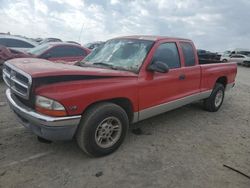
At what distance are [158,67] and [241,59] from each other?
26144 millimetres

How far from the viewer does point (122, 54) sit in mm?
4516

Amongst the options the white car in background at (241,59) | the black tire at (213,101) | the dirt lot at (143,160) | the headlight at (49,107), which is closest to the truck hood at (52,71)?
the headlight at (49,107)

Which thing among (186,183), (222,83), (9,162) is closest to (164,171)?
(186,183)

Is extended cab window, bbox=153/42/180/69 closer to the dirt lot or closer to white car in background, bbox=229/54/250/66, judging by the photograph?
the dirt lot

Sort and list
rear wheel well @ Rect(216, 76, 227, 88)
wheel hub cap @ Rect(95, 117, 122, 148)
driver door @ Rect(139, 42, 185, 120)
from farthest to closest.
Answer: rear wheel well @ Rect(216, 76, 227, 88), driver door @ Rect(139, 42, 185, 120), wheel hub cap @ Rect(95, 117, 122, 148)

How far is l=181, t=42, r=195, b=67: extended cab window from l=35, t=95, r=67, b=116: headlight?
2.97 meters

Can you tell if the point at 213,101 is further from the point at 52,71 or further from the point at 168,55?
the point at 52,71

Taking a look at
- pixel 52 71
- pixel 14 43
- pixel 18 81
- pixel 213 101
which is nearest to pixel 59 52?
pixel 14 43

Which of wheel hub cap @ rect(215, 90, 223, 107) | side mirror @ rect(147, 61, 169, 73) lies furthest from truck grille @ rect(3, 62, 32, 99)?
wheel hub cap @ rect(215, 90, 223, 107)

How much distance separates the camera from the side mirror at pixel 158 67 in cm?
404

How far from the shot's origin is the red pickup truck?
315 cm

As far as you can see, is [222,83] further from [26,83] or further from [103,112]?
[26,83]

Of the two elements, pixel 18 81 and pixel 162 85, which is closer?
pixel 18 81

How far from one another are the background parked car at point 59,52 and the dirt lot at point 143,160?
414cm
